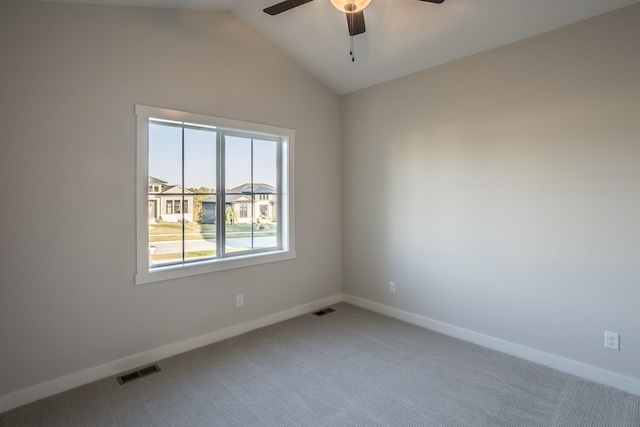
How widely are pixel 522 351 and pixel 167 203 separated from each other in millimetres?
3336

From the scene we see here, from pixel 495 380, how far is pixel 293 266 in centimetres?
218

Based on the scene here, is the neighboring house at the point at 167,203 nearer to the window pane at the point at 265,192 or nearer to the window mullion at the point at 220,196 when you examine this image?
the window mullion at the point at 220,196

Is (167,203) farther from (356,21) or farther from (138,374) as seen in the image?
(356,21)

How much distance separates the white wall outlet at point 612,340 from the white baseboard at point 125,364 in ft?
9.01

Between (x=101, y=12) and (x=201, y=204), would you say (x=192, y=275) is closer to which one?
(x=201, y=204)

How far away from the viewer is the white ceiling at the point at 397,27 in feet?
8.05

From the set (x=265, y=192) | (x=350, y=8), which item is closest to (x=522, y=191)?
(x=350, y=8)

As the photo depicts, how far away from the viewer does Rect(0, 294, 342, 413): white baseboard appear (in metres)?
2.19

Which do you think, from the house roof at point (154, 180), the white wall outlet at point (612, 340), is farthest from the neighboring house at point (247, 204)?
the white wall outlet at point (612, 340)

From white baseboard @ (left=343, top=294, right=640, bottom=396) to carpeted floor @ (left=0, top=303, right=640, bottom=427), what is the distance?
0.23ft

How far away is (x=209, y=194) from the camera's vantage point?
3.18 metres

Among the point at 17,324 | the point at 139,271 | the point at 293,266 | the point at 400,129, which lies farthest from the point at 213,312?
the point at 400,129

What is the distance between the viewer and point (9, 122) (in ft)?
6.98

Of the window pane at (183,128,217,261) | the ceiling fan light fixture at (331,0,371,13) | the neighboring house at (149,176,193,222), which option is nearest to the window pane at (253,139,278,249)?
the window pane at (183,128,217,261)
